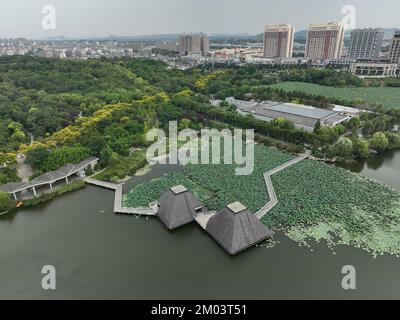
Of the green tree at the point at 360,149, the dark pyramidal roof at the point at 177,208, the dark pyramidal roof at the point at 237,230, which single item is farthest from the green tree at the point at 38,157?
the green tree at the point at 360,149

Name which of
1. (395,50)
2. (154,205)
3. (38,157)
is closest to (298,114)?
(154,205)

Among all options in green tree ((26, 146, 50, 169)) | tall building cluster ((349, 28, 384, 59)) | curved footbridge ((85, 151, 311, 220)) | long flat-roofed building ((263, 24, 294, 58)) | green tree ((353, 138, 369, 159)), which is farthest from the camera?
long flat-roofed building ((263, 24, 294, 58))

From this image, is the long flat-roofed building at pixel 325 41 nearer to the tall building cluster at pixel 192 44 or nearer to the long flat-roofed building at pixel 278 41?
Answer: the long flat-roofed building at pixel 278 41

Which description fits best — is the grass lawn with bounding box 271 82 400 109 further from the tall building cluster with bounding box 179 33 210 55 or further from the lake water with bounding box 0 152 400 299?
the tall building cluster with bounding box 179 33 210 55

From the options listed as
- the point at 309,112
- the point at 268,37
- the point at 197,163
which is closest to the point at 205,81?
the point at 309,112

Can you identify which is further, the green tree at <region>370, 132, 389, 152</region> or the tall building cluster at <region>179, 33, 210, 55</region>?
the tall building cluster at <region>179, 33, 210, 55</region>

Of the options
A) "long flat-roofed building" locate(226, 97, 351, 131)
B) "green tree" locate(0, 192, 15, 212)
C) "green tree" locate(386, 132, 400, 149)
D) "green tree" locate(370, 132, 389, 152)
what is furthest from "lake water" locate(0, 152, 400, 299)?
"long flat-roofed building" locate(226, 97, 351, 131)

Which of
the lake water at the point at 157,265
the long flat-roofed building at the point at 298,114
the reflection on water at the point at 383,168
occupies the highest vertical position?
the long flat-roofed building at the point at 298,114
